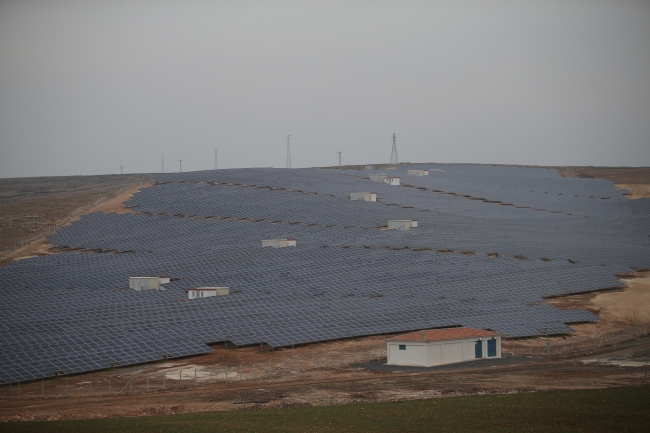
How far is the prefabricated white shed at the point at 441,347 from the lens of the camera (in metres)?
52.0

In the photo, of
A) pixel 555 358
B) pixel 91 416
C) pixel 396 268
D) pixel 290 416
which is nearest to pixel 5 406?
pixel 91 416

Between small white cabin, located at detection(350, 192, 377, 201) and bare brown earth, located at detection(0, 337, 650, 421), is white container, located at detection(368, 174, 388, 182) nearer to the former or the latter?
small white cabin, located at detection(350, 192, 377, 201)

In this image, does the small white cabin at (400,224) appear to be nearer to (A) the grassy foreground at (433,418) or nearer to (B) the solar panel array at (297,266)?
(B) the solar panel array at (297,266)

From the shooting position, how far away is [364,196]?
360 ft

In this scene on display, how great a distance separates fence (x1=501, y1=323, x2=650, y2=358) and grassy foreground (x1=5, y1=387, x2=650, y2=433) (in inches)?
605

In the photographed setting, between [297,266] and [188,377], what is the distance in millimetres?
25912

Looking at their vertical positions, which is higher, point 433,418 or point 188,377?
point 433,418

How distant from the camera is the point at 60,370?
48.6 meters

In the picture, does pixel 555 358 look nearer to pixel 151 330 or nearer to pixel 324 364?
pixel 324 364

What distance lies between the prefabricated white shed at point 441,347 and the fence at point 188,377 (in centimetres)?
249

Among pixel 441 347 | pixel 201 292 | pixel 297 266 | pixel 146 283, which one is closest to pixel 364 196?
pixel 297 266

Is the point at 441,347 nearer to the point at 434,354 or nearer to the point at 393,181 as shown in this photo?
the point at 434,354

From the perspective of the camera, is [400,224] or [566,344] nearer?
[566,344]

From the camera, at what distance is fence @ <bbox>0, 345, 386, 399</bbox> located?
4597 centimetres
